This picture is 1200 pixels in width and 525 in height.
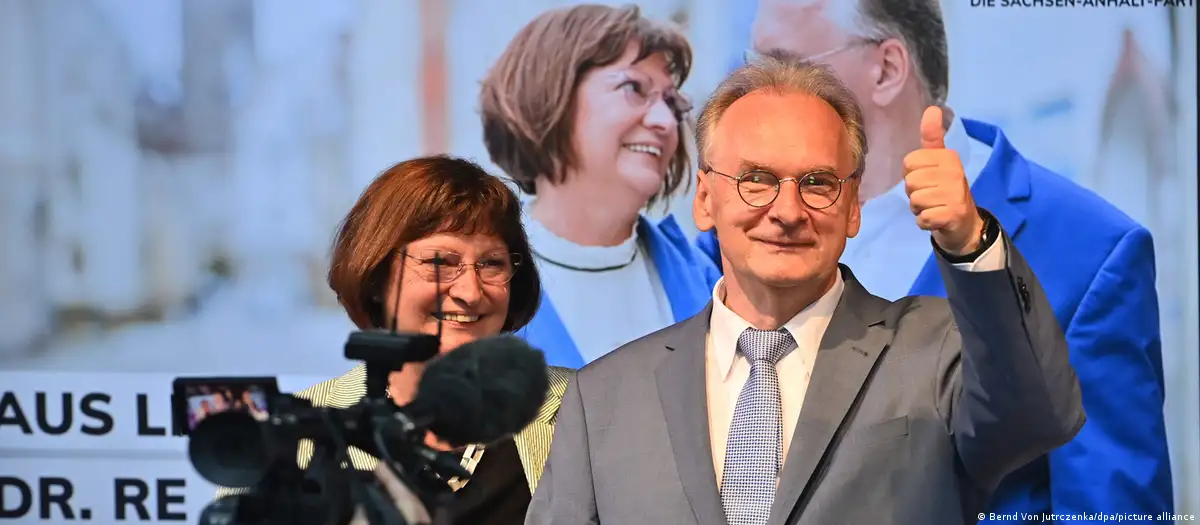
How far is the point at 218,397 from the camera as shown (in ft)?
3.40

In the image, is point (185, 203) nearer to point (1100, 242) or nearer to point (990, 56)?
point (990, 56)

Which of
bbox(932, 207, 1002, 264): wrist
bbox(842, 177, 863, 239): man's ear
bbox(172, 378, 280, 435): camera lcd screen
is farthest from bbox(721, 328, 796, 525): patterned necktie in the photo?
bbox(172, 378, 280, 435): camera lcd screen

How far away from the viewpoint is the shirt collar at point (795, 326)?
1.53 metres

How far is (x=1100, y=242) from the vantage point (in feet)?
9.25

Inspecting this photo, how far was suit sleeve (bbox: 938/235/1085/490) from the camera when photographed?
4.10 ft

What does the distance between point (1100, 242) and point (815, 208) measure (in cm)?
168

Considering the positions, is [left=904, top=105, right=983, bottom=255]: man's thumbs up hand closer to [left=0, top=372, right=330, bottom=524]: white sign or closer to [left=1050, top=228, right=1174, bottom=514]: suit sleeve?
[left=1050, top=228, right=1174, bottom=514]: suit sleeve

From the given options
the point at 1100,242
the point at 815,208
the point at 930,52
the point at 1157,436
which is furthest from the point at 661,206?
the point at 815,208

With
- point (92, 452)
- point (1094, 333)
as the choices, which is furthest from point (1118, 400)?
point (92, 452)

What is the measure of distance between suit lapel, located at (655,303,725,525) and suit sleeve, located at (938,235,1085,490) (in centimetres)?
33

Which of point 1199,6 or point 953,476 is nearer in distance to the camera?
point 953,476

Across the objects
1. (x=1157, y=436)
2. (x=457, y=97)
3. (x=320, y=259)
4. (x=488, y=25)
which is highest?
(x=488, y=25)

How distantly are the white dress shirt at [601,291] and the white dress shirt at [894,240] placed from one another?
0.51m

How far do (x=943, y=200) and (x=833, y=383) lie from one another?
0.34 meters
